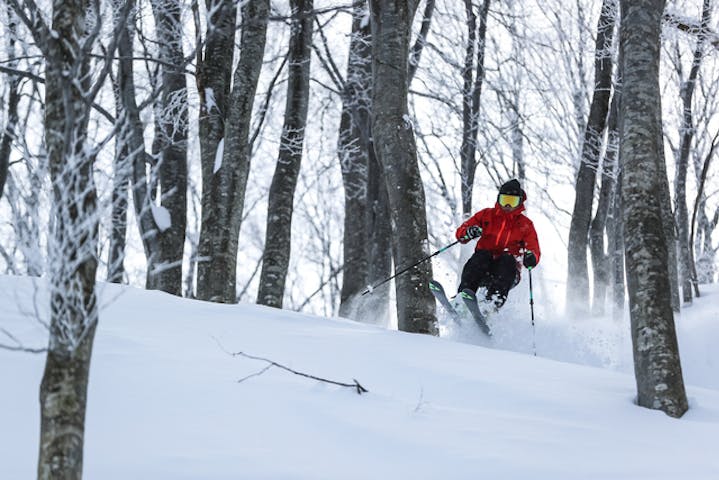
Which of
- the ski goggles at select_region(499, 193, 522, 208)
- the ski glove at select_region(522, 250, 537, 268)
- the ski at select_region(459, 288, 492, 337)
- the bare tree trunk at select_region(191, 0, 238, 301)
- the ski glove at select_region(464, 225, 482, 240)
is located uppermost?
the bare tree trunk at select_region(191, 0, 238, 301)

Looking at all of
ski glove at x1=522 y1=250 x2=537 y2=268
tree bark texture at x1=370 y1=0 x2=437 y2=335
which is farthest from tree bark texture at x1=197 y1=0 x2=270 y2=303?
ski glove at x1=522 y1=250 x2=537 y2=268

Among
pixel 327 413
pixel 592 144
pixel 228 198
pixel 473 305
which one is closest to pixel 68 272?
pixel 327 413

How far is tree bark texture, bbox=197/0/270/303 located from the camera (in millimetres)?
7859

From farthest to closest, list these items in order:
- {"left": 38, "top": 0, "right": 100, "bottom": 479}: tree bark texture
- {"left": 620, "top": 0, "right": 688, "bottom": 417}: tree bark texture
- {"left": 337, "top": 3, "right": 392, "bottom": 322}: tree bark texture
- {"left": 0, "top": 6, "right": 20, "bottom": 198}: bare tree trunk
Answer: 1. {"left": 337, "top": 3, "right": 392, "bottom": 322}: tree bark texture
2. {"left": 0, "top": 6, "right": 20, "bottom": 198}: bare tree trunk
3. {"left": 620, "top": 0, "right": 688, "bottom": 417}: tree bark texture
4. {"left": 38, "top": 0, "right": 100, "bottom": 479}: tree bark texture

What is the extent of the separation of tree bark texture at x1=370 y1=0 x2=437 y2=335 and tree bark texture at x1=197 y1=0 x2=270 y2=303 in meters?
1.77

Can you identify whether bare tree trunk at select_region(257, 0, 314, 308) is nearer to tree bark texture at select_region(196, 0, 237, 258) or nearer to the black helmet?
tree bark texture at select_region(196, 0, 237, 258)

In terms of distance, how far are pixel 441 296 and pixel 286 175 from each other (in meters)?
3.49

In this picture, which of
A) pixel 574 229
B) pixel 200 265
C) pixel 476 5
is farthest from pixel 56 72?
pixel 476 5

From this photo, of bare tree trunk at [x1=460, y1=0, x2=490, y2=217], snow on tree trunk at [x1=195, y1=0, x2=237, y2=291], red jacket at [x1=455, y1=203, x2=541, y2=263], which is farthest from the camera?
bare tree trunk at [x1=460, y1=0, x2=490, y2=217]

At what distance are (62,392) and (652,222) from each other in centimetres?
397

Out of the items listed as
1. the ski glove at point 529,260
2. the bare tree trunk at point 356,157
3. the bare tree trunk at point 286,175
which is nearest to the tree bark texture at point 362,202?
the bare tree trunk at point 356,157

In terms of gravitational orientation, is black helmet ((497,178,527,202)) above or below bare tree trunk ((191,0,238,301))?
below

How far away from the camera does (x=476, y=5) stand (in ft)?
48.1

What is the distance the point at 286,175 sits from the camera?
382 inches
